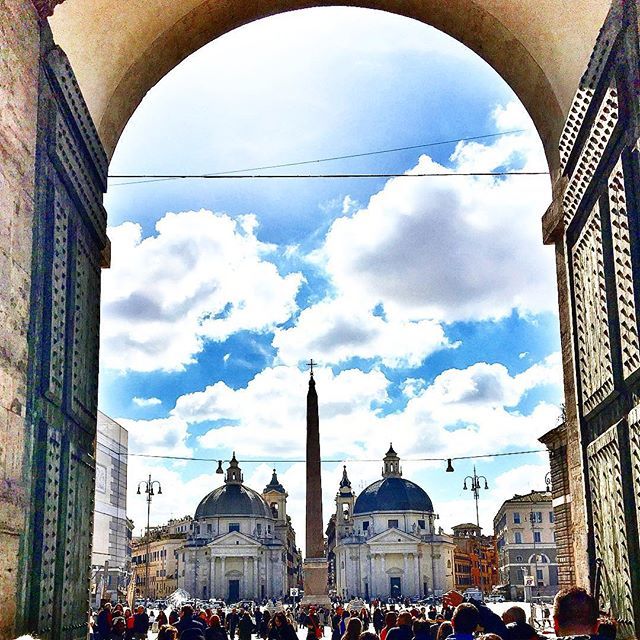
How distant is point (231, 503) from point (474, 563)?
40.1 m

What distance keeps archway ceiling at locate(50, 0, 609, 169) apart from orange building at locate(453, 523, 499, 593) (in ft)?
399

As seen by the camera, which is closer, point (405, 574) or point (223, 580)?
point (405, 574)

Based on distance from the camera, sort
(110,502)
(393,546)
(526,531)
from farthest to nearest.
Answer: (393,546) → (526,531) → (110,502)

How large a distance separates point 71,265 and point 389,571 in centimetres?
11067

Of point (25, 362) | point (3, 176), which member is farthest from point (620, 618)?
point (3, 176)

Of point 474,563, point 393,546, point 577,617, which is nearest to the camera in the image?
point 577,617

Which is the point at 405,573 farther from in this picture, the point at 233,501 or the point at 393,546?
the point at 233,501

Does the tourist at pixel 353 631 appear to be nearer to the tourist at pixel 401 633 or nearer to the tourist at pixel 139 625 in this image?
the tourist at pixel 401 633

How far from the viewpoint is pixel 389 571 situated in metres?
114

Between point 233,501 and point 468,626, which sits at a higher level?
point 233,501

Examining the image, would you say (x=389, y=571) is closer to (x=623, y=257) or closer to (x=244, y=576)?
(x=244, y=576)

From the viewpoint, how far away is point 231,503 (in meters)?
120

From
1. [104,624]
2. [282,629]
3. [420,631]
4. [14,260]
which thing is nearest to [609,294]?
[420,631]

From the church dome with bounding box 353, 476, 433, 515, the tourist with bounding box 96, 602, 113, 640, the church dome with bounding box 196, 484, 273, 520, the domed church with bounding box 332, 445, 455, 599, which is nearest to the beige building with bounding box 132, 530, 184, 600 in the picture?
the church dome with bounding box 196, 484, 273, 520
